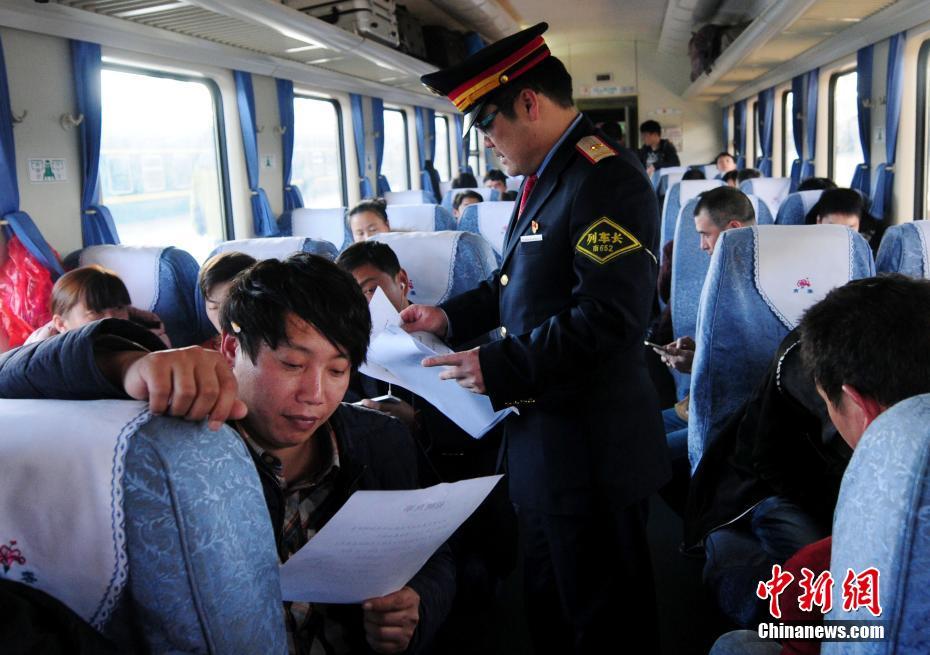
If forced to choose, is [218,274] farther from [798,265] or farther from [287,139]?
[287,139]

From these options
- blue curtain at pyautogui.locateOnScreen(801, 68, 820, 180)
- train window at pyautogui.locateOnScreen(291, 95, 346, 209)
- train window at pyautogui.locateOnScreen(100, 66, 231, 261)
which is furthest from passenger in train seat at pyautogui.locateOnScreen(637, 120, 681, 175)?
train window at pyautogui.locateOnScreen(100, 66, 231, 261)

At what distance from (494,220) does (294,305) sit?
4.63 metres

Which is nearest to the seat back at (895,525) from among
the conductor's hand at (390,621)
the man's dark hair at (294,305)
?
the conductor's hand at (390,621)

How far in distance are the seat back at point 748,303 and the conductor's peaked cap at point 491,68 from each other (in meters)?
0.89

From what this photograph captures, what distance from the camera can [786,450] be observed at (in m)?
2.00

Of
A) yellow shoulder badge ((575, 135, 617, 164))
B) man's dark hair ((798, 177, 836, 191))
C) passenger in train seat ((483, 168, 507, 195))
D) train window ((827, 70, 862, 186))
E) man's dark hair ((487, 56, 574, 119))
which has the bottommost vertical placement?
yellow shoulder badge ((575, 135, 617, 164))

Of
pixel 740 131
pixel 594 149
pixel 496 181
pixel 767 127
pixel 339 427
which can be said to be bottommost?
pixel 339 427

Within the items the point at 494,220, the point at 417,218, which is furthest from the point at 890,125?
the point at 417,218

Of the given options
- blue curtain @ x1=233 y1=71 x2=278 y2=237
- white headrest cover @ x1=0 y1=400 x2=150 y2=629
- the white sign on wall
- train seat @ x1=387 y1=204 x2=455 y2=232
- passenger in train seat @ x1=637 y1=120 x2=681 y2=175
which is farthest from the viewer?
passenger in train seat @ x1=637 y1=120 x2=681 y2=175

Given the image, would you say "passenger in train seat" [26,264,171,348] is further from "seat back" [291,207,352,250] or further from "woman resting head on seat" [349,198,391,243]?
"seat back" [291,207,352,250]

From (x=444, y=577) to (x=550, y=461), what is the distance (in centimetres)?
53

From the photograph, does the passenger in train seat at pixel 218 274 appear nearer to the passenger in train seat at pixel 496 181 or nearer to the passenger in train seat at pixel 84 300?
the passenger in train seat at pixel 84 300

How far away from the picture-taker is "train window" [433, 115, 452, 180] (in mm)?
14730

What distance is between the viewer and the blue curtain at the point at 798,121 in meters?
10.5
